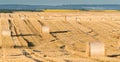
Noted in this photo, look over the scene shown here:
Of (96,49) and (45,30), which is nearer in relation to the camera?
(96,49)

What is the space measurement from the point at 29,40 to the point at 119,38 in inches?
181

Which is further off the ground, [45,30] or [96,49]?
[96,49]

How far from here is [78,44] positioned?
19328mm

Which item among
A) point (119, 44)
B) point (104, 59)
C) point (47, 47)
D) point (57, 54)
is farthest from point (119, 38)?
point (104, 59)

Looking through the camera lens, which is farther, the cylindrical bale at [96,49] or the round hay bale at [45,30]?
the round hay bale at [45,30]

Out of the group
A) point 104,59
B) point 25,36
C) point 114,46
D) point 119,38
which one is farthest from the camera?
point 25,36

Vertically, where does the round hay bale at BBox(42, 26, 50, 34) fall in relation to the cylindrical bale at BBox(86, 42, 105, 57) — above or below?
below

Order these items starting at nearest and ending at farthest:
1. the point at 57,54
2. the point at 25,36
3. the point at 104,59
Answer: the point at 104,59, the point at 57,54, the point at 25,36

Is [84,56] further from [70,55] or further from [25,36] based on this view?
[25,36]

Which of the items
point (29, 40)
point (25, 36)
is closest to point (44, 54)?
point (29, 40)

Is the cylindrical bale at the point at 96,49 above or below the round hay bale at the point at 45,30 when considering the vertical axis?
above

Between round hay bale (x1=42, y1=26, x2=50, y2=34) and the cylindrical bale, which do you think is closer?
the cylindrical bale

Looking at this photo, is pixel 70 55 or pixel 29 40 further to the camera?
pixel 29 40

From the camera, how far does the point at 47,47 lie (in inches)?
747
